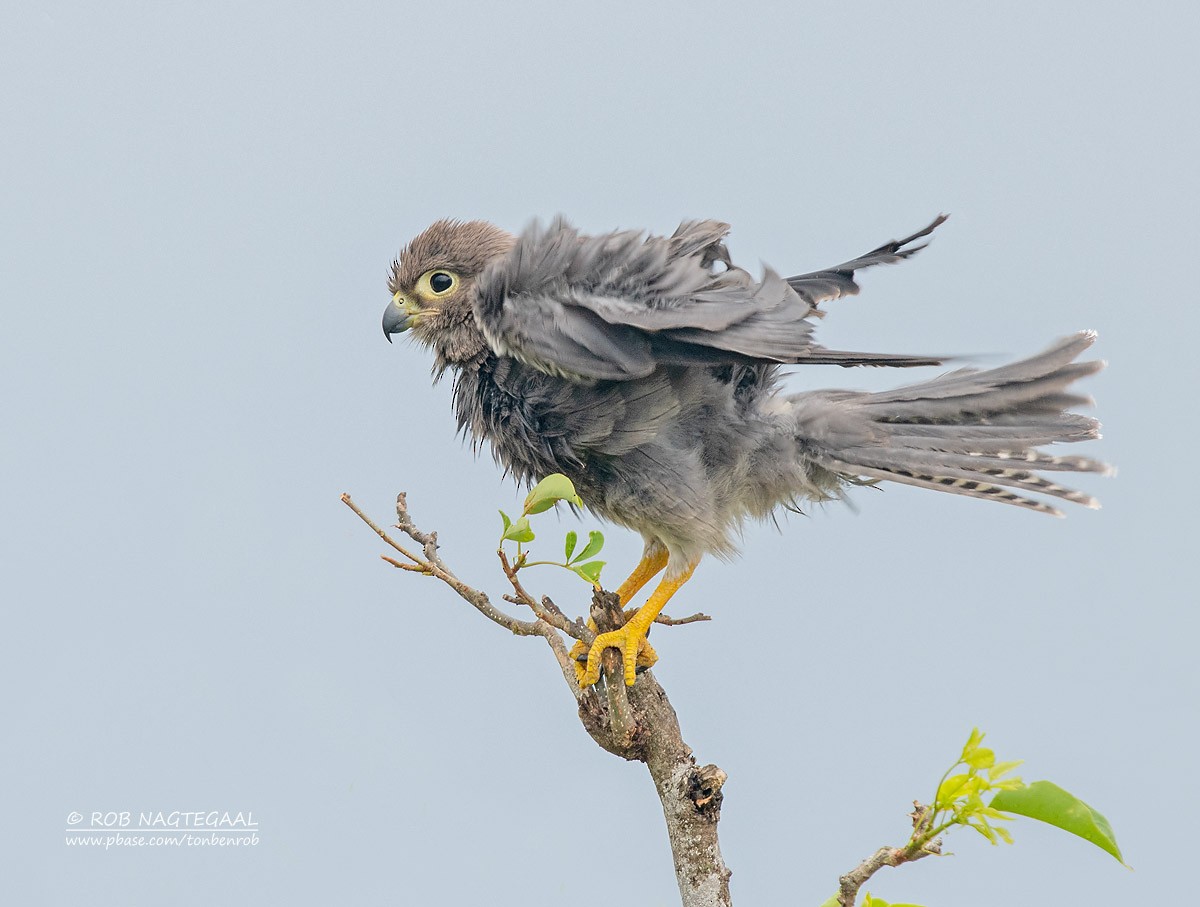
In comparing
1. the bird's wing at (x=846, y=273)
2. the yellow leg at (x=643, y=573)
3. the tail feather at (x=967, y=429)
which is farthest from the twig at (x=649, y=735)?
the bird's wing at (x=846, y=273)

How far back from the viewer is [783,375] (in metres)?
3.34

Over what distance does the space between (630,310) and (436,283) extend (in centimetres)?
77

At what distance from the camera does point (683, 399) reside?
3.11m

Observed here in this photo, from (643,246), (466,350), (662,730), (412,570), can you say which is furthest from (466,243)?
(662,730)

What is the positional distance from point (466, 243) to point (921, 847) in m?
2.05

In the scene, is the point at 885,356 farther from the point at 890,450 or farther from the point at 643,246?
the point at 643,246

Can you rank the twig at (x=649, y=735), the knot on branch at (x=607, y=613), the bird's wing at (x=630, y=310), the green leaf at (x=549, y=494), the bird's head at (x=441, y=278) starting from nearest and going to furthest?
the green leaf at (x=549, y=494) → the twig at (x=649, y=735) → the bird's wing at (x=630, y=310) → the knot on branch at (x=607, y=613) → the bird's head at (x=441, y=278)

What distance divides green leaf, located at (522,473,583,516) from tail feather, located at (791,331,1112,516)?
0.96m

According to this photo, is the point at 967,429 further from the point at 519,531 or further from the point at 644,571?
the point at 519,531

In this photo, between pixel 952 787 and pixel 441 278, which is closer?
pixel 952 787

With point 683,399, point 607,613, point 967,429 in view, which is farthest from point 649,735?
point 967,429

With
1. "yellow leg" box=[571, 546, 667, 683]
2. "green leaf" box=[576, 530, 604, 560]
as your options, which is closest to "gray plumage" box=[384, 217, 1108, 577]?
"yellow leg" box=[571, 546, 667, 683]

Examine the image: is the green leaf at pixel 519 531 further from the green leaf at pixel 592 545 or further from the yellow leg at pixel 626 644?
the yellow leg at pixel 626 644

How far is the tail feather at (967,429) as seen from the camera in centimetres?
304
